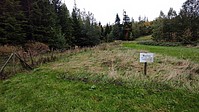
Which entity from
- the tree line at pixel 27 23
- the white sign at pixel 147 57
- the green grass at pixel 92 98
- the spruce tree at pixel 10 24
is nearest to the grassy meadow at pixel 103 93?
the green grass at pixel 92 98

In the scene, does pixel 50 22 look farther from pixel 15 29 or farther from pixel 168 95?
pixel 168 95

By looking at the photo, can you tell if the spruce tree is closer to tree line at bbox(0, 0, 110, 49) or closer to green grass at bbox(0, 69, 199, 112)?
tree line at bbox(0, 0, 110, 49)

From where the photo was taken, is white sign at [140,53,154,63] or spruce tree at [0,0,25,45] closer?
white sign at [140,53,154,63]

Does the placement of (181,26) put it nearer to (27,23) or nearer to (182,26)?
(182,26)

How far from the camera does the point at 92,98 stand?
6.02 m

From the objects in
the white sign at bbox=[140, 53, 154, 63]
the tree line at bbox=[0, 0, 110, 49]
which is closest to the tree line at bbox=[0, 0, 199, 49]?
the tree line at bbox=[0, 0, 110, 49]

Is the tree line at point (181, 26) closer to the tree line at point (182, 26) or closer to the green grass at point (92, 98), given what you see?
the tree line at point (182, 26)

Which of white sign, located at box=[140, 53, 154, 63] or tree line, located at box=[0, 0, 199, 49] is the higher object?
tree line, located at box=[0, 0, 199, 49]

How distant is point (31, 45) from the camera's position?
21.8 meters

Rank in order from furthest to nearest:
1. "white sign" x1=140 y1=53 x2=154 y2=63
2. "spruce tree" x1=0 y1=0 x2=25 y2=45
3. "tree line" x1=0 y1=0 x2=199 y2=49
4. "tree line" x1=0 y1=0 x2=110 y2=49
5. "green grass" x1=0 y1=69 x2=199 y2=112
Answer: "tree line" x1=0 y1=0 x2=199 y2=49
"tree line" x1=0 y1=0 x2=110 y2=49
"spruce tree" x1=0 y1=0 x2=25 y2=45
"white sign" x1=140 y1=53 x2=154 y2=63
"green grass" x1=0 y1=69 x2=199 y2=112

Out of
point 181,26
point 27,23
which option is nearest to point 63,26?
point 27,23

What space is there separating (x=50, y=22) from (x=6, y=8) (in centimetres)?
710

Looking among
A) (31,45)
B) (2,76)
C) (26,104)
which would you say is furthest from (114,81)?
(31,45)

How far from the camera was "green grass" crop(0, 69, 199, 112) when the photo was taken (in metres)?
5.37
